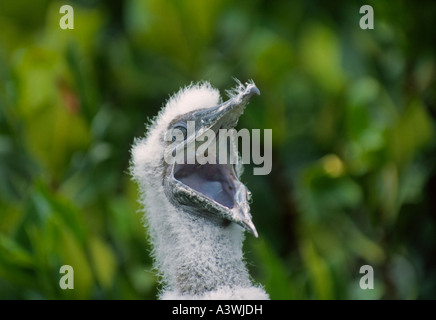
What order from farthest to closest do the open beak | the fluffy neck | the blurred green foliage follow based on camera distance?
the blurred green foliage
the fluffy neck
the open beak

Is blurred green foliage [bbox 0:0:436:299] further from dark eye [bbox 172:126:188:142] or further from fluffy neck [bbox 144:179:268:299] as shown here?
dark eye [bbox 172:126:188:142]

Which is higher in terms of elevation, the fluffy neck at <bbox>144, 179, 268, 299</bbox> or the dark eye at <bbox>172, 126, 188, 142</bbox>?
the dark eye at <bbox>172, 126, 188, 142</bbox>

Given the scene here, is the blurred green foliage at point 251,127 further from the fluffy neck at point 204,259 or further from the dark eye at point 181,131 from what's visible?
the dark eye at point 181,131

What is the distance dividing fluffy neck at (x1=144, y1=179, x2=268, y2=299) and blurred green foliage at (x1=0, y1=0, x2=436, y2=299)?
279 mm

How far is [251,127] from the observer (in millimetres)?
2338

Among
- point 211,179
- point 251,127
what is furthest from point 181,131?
point 251,127

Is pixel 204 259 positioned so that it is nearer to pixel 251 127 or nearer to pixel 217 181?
pixel 217 181

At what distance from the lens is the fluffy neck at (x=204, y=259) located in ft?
5.01

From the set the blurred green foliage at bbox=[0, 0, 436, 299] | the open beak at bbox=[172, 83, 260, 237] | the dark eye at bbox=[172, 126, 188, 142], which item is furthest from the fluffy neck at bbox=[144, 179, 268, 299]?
the blurred green foliage at bbox=[0, 0, 436, 299]

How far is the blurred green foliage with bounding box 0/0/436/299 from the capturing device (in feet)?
6.48

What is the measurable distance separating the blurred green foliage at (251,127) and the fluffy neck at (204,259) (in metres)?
0.28

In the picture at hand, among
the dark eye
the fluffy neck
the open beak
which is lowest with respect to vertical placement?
the fluffy neck

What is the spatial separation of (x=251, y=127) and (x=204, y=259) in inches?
34.9
